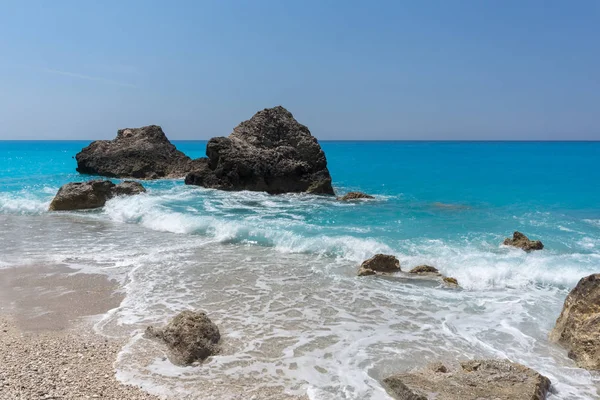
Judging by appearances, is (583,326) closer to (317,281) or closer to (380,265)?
(380,265)

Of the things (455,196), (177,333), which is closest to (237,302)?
(177,333)

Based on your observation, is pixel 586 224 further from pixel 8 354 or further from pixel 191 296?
pixel 8 354

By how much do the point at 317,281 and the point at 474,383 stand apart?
16.1ft

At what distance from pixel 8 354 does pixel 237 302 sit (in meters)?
3.55

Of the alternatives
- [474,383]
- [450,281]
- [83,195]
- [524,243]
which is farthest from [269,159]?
[474,383]

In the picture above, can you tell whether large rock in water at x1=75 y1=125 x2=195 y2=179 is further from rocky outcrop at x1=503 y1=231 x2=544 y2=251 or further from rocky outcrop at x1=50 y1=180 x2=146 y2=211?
rocky outcrop at x1=503 y1=231 x2=544 y2=251

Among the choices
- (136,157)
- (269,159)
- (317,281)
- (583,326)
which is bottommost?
(317,281)

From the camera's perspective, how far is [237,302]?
8.20 metres

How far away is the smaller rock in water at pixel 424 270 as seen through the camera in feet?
33.8

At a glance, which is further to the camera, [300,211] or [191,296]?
[300,211]

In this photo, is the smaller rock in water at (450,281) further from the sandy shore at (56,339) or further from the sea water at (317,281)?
the sandy shore at (56,339)

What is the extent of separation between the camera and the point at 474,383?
5.05 meters

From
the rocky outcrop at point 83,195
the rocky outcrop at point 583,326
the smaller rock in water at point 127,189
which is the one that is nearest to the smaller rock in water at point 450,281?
the rocky outcrop at point 583,326

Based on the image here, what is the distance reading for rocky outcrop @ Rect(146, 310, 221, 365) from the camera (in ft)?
19.4
